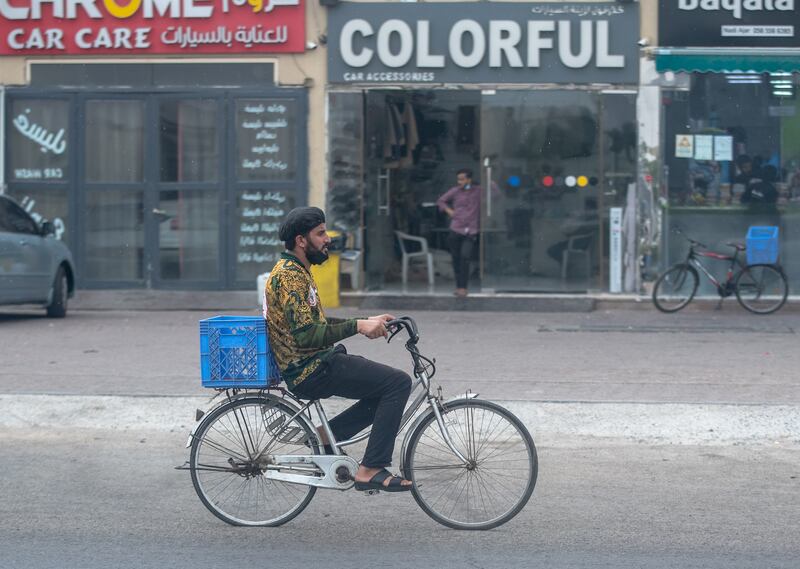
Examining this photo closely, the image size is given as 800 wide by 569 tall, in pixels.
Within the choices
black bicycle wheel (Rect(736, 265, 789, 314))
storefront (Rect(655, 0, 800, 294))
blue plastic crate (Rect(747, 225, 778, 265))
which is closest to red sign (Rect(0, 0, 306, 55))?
storefront (Rect(655, 0, 800, 294))

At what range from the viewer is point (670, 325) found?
14633mm

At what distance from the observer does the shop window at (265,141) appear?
17047 mm

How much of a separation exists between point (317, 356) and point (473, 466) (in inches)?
38.6

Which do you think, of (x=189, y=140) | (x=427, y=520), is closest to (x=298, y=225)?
(x=427, y=520)

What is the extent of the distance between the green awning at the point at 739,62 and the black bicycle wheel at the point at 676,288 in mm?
2562

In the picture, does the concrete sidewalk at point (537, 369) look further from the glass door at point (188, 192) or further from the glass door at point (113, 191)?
the glass door at point (188, 192)

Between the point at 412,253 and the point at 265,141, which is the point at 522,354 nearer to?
the point at 412,253

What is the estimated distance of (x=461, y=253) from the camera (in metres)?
16.6

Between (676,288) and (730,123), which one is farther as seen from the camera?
(730,123)

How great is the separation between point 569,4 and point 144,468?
1058 cm

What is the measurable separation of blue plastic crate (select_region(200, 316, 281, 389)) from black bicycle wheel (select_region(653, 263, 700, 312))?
10.4m

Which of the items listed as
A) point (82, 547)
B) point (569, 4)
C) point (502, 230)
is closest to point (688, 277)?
point (502, 230)

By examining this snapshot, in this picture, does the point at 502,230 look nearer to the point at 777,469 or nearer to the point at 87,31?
the point at 87,31

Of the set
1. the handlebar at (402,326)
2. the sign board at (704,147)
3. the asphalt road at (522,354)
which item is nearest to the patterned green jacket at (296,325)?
the handlebar at (402,326)
